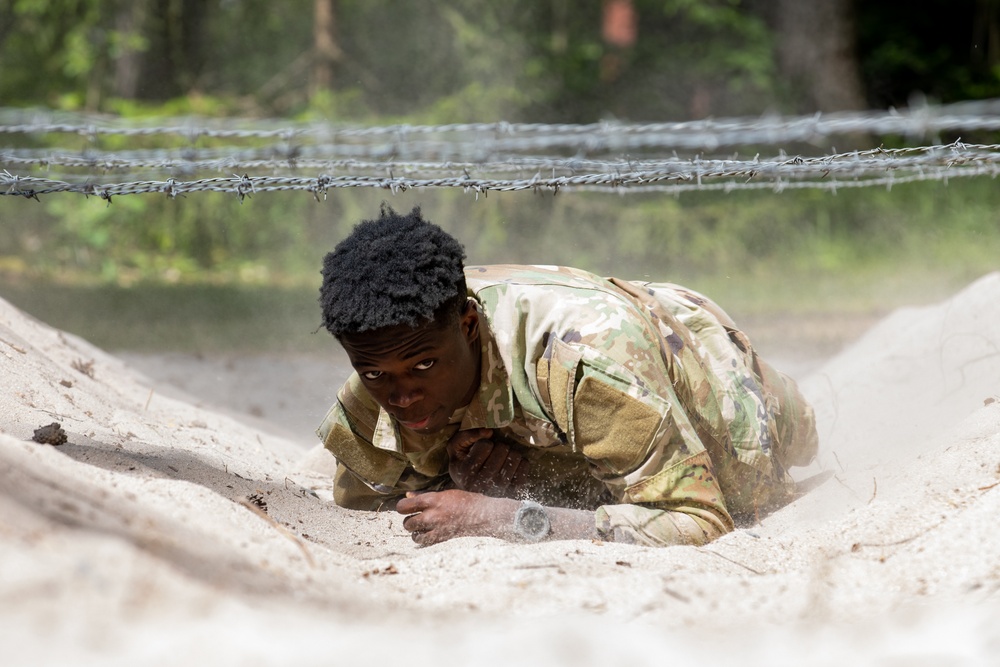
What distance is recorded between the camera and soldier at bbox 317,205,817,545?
110 inches

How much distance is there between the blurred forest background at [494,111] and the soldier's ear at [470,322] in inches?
194

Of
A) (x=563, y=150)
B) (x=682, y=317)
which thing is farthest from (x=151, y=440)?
(x=563, y=150)

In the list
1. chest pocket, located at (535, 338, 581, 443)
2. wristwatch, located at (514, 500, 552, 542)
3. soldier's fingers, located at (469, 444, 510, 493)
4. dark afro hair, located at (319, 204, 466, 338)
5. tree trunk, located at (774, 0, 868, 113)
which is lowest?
wristwatch, located at (514, 500, 552, 542)

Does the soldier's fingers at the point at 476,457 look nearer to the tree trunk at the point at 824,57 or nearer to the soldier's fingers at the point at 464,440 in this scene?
the soldier's fingers at the point at 464,440

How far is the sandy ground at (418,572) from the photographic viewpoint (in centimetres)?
177

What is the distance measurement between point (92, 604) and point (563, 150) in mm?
11287

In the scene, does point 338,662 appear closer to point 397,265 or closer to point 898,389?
point 397,265

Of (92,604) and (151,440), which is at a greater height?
(92,604)

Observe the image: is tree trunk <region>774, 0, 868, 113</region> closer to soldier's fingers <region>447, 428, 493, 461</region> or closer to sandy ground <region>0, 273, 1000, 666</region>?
sandy ground <region>0, 273, 1000, 666</region>

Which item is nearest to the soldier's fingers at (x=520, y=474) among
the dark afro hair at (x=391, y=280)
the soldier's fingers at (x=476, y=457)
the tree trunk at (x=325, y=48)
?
the soldier's fingers at (x=476, y=457)

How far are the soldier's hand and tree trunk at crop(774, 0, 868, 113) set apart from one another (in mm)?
10170

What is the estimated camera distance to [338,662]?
1720 mm

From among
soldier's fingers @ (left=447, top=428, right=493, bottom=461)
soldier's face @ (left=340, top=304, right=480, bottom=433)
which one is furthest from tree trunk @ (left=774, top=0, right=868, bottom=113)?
soldier's face @ (left=340, top=304, right=480, bottom=433)

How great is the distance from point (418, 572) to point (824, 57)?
11288 millimetres
